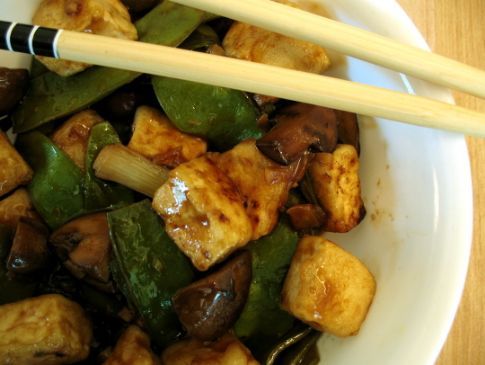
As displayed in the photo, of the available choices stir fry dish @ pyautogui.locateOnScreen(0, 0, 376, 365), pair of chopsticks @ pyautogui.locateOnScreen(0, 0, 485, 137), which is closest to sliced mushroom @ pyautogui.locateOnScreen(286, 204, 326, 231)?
stir fry dish @ pyautogui.locateOnScreen(0, 0, 376, 365)

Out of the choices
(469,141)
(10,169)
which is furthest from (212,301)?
(469,141)

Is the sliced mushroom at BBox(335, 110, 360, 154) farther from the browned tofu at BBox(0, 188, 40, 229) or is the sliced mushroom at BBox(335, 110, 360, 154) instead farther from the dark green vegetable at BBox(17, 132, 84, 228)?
the browned tofu at BBox(0, 188, 40, 229)

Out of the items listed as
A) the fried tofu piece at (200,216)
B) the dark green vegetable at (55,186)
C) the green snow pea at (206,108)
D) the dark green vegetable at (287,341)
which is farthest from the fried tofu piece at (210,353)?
the green snow pea at (206,108)

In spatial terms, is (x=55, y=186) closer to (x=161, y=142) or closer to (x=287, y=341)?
(x=161, y=142)

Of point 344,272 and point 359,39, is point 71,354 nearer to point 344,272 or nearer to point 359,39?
point 344,272

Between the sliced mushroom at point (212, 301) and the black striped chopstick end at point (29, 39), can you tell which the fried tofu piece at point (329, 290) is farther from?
the black striped chopstick end at point (29, 39)

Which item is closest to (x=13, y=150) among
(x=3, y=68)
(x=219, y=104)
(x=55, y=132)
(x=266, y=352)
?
(x=55, y=132)
